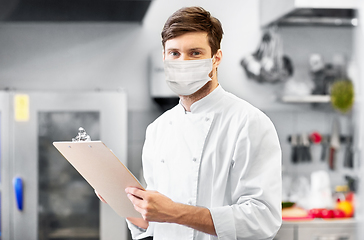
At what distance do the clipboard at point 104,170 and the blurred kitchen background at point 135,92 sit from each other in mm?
1486

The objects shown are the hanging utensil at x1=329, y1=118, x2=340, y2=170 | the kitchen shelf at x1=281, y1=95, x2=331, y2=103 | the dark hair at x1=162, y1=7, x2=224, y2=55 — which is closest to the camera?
the dark hair at x1=162, y1=7, x2=224, y2=55

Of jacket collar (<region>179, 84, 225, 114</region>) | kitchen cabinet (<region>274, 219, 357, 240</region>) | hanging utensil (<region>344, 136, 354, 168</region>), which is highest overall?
jacket collar (<region>179, 84, 225, 114</region>)

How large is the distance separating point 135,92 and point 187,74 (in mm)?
1879

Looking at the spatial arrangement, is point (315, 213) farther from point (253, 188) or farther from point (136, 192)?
point (136, 192)

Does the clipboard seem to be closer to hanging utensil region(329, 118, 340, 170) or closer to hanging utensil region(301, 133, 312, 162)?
hanging utensil region(301, 133, 312, 162)

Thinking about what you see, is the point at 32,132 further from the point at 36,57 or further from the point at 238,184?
the point at 238,184

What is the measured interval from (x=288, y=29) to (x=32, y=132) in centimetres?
192

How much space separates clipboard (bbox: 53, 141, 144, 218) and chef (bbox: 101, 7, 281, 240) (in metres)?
0.05

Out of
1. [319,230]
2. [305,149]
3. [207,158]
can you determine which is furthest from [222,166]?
[305,149]

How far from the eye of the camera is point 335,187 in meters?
3.02

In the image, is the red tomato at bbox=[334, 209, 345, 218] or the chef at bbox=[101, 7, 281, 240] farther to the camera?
the red tomato at bbox=[334, 209, 345, 218]

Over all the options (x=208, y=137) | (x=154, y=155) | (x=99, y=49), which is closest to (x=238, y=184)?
(x=208, y=137)

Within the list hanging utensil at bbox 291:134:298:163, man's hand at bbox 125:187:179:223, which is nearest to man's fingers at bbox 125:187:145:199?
man's hand at bbox 125:187:179:223

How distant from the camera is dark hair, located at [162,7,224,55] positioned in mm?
1112
